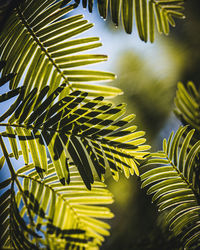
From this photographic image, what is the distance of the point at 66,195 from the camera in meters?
0.76

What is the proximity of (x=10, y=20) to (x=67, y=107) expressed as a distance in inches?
13.1

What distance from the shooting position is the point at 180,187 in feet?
2.34

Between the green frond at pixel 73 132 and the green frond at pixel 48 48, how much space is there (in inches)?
3.8

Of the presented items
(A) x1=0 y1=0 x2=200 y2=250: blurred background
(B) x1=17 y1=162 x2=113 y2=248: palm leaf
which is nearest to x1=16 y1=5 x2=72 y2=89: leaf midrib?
(B) x1=17 y1=162 x2=113 y2=248: palm leaf

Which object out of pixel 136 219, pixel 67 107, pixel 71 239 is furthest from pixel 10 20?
pixel 136 219

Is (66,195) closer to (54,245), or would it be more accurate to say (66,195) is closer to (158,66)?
(54,245)

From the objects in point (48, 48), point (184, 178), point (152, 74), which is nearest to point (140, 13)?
point (48, 48)

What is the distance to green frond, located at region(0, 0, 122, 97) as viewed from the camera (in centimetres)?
74

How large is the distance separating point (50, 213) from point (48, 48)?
0.52 meters

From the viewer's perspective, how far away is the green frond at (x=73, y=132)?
687 millimetres

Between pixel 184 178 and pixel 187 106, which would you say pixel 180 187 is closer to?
pixel 184 178

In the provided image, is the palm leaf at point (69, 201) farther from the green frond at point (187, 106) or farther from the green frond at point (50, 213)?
the green frond at point (187, 106)

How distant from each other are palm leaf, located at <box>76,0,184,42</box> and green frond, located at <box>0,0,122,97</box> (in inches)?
3.2

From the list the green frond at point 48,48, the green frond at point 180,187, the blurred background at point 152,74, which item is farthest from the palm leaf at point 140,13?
the blurred background at point 152,74
